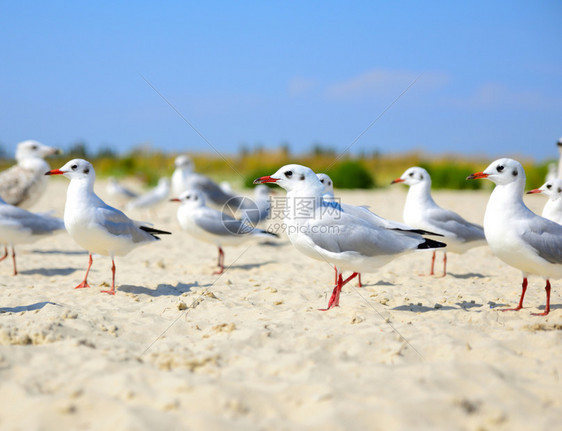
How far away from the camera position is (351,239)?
14.7 feet

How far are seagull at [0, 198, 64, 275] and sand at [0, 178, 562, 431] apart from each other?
1.10 m

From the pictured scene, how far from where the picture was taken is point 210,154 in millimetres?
33875

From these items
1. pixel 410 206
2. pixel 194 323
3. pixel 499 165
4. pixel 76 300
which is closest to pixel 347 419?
pixel 194 323

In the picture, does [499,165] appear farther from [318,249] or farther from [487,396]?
[487,396]

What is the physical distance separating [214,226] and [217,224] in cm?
6

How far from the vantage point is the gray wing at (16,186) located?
9.05 meters

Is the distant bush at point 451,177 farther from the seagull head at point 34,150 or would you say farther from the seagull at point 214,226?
the seagull head at point 34,150

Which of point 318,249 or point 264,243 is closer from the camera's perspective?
point 318,249

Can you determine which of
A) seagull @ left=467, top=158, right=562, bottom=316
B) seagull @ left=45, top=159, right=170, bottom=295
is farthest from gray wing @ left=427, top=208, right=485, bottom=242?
seagull @ left=45, top=159, right=170, bottom=295

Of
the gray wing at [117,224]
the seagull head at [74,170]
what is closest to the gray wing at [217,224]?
the gray wing at [117,224]

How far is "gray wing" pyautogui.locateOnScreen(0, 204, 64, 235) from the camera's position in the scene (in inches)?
274

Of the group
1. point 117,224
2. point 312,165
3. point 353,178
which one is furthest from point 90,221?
point 312,165

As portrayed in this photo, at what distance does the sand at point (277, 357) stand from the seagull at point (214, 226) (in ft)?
5.96

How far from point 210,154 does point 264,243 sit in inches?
982
